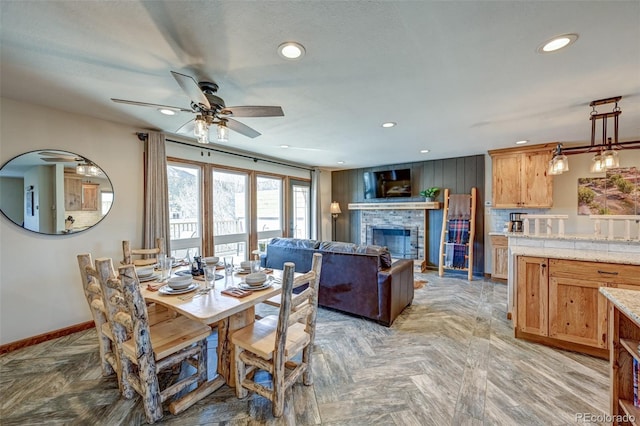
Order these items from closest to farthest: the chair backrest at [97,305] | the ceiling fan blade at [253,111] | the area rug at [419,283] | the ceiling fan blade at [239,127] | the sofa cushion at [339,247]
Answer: the chair backrest at [97,305], the ceiling fan blade at [253,111], the ceiling fan blade at [239,127], the sofa cushion at [339,247], the area rug at [419,283]

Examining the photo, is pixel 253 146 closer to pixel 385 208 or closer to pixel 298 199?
pixel 298 199

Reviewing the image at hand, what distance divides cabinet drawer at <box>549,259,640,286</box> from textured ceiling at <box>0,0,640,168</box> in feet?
5.22

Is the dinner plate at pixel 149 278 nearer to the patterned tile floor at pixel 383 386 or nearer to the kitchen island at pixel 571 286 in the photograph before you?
the patterned tile floor at pixel 383 386

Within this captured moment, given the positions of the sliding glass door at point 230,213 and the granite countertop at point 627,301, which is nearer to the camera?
the granite countertop at point 627,301

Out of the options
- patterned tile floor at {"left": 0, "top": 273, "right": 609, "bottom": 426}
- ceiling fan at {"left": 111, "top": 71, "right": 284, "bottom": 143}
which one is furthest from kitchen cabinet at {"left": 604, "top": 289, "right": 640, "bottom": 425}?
ceiling fan at {"left": 111, "top": 71, "right": 284, "bottom": 143}

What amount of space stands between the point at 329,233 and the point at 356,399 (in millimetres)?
5535

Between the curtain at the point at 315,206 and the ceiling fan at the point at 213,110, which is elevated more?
the ceiling fan at the point at 213,110

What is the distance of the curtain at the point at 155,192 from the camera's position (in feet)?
11.3

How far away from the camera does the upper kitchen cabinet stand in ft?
14.6

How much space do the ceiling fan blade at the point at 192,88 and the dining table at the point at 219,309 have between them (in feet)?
4.79

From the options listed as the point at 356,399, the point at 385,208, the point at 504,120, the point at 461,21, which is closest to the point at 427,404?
the point at 356,399

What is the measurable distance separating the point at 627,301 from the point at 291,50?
2435 mm

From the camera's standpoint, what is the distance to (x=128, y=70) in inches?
80.7

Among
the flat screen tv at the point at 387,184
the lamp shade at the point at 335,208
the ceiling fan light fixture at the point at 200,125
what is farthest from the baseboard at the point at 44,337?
the flat screen tv at the point at 387,184
